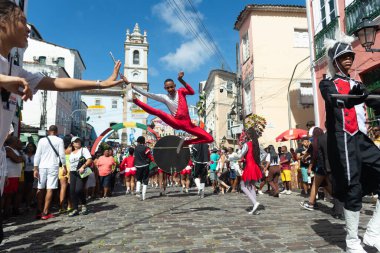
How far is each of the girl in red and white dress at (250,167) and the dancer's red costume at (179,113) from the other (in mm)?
1559

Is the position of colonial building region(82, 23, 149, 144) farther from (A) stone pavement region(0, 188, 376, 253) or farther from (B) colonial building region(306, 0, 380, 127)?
(A) stone pavement region(0, 188, 376, 253)

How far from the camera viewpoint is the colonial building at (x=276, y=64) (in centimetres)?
2441

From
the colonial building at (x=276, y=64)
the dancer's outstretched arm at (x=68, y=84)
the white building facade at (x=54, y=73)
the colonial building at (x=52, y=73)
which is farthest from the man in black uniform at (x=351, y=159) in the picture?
the colonial building at (x=52, y=73)

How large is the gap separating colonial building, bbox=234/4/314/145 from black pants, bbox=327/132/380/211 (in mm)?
20345

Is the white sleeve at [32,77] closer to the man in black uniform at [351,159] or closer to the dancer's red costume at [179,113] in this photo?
the man in black uniform at [351,159]

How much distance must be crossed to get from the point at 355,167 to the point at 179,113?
11.8 ft

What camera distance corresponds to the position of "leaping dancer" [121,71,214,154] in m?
6.30

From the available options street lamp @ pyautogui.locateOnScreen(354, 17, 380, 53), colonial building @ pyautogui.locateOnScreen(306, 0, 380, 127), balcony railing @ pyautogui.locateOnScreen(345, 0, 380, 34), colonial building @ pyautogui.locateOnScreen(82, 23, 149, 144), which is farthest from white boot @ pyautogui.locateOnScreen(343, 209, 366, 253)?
colonial building @ pyautogui.locateOnScreen(82, 23, 149, 144)

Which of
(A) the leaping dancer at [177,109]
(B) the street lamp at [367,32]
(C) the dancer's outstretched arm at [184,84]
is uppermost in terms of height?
(B) the street lamp at [367,32]

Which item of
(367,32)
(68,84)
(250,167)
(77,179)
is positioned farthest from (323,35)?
(68,84)

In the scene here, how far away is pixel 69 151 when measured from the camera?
353 inches

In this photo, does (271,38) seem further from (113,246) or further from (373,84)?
(113,246)

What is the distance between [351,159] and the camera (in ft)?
11.5

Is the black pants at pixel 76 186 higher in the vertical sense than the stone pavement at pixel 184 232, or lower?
higher
